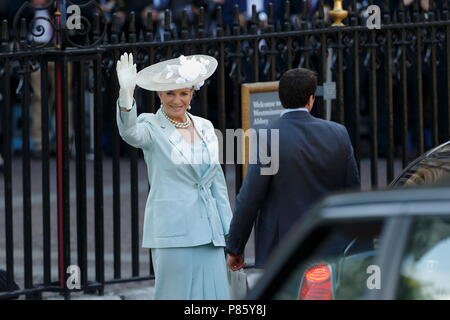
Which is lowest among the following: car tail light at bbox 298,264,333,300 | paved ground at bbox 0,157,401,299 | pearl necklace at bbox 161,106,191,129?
paved ground at bbox 0,157,401,299

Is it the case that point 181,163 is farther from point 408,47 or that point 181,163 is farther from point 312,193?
point 408,47

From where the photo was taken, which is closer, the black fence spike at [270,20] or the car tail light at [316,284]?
the car tail light at [316,284]

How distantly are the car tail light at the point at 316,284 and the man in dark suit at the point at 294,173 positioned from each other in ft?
5.86

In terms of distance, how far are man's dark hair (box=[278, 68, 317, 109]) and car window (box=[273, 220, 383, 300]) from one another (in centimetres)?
215

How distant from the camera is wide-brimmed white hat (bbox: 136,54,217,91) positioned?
6.70 m

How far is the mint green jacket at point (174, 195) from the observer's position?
6.58 m

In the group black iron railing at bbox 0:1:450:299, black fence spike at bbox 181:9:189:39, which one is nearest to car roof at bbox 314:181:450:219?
black iron railing at bbox 0:1:450:299

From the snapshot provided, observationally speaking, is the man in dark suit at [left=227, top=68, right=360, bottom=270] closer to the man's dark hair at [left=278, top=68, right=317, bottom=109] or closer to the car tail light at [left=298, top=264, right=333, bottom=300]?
the man's dark hair at [left=278, top=68, right=317, bottom=109]

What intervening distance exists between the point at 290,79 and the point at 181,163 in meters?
0.81

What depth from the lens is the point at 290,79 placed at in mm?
6160

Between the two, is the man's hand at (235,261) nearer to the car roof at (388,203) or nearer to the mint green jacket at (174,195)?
the mint green jacket at (174,195)

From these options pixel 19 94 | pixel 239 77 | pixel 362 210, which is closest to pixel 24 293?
pixel 19 94

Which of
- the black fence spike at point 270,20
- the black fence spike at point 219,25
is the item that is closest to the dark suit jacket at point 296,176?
the black fence spike at point 219,25

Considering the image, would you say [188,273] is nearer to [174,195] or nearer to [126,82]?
[174,195]
